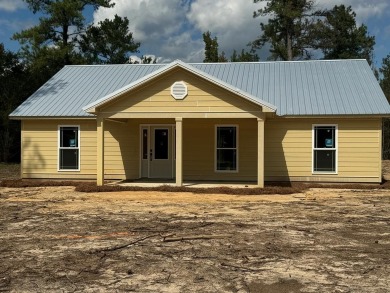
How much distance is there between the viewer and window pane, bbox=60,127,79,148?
1852 centimetres

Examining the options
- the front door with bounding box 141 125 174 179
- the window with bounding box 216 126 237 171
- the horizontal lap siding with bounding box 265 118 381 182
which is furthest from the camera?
the front door with bounding box 141 125 174 179

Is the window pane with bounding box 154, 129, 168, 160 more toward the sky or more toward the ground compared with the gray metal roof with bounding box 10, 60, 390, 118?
more toward the ground

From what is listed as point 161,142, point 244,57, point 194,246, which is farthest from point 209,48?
point 194,246

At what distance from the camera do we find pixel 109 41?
36.5 metres

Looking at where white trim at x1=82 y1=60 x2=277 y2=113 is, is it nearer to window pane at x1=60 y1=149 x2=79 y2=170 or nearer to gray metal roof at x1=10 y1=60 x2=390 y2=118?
gray metal roof at x1=10 y1=60 x2=390 y2=118

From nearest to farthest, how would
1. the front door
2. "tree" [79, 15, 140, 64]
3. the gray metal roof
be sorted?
1. the gray metal roof
2. the front door
3. "tree" [79, 15, 140, 64]

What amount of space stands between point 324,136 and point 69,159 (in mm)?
10213

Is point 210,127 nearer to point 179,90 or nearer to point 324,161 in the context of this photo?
point 179,90

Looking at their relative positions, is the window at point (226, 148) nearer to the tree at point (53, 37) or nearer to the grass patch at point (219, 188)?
the grass patch at point (219, 188)

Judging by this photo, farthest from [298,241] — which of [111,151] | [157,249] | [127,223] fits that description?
[111,151]

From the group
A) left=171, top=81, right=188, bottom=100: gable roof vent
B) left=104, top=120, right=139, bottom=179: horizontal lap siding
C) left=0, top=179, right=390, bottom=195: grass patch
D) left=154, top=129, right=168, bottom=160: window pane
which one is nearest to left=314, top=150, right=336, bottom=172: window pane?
left=0, top=179, right=390, bottom=195: grass patch

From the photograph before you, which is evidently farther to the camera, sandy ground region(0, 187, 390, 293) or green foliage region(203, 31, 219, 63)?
green foliage region(203, 31, 219, 63)

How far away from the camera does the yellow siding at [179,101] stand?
15.3m

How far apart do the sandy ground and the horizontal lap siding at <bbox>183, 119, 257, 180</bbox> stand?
5289 mm
